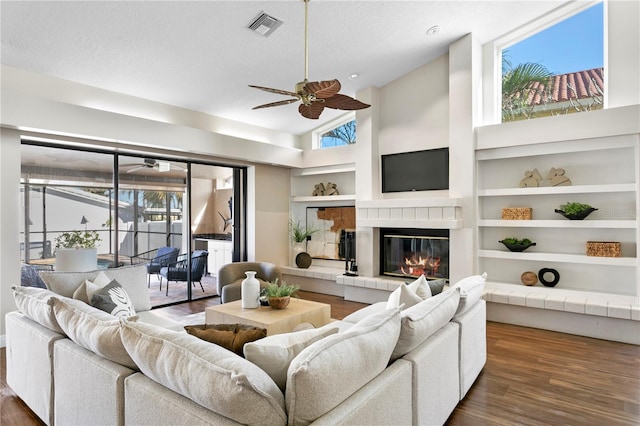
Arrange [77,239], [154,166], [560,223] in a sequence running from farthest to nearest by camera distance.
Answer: [154,166] → [77,239] → [560,223]

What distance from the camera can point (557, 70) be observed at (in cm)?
468

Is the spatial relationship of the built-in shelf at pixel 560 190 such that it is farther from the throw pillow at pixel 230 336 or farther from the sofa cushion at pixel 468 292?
the throw pillow at pixel 230 336

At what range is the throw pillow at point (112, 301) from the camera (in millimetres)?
2719

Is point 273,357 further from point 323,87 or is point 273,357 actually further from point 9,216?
point 9,216

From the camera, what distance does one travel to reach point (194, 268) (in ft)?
18.4

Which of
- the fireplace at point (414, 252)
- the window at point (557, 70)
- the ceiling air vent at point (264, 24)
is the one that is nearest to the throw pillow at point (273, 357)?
the ceiling air vent at point (264, 24)

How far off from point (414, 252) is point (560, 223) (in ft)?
6.25

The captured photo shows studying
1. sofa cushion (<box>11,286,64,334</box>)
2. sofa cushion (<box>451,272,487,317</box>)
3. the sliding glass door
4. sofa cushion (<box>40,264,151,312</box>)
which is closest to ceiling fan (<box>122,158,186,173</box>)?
the sliding glass door

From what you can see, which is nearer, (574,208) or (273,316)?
(273,316)

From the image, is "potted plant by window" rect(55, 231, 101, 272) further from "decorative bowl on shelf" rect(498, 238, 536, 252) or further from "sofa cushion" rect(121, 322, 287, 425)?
"decorative bowl on shelf" rect(498, 238, 536, 252)

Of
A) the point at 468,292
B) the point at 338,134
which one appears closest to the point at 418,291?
the point at 468,292

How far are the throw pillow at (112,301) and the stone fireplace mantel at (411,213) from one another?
11.6ft

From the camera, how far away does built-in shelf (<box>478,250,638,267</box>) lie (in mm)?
4073

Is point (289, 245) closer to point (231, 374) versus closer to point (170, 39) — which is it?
point (170, 39)
